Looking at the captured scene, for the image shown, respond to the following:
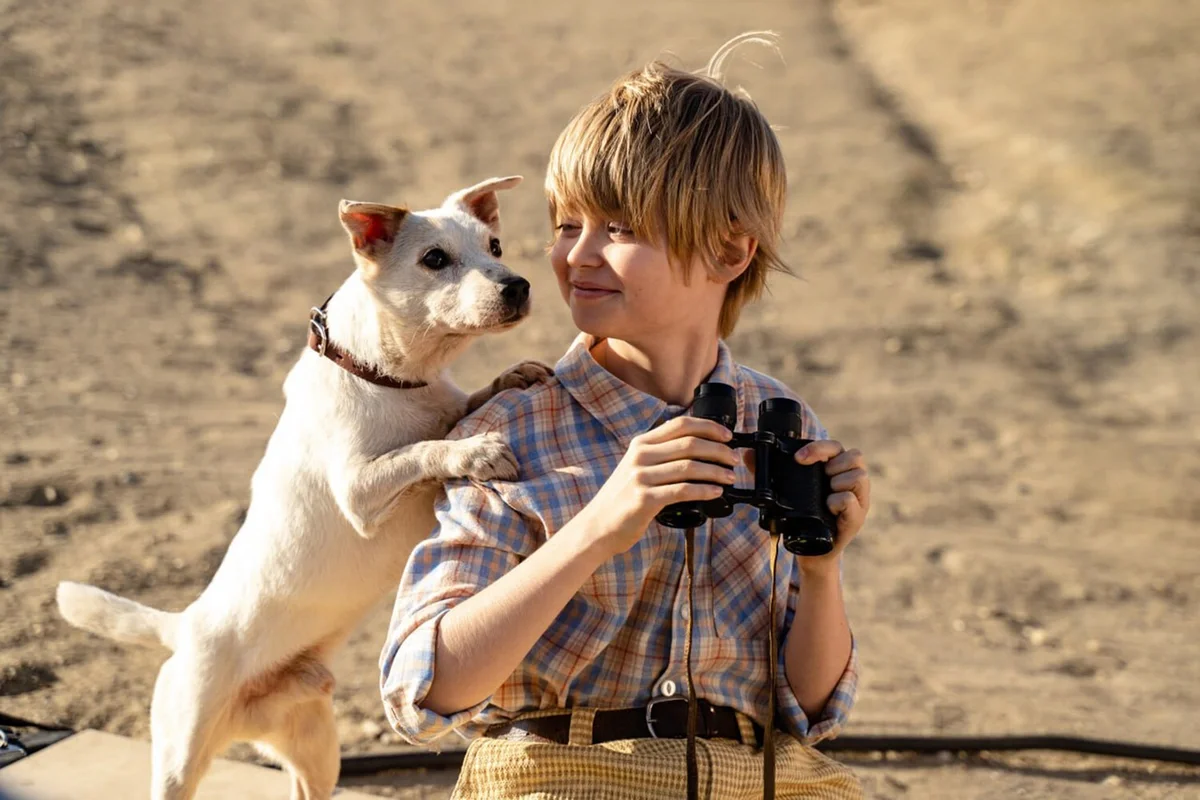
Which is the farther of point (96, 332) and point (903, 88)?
point (903, 88)

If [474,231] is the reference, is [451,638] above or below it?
below

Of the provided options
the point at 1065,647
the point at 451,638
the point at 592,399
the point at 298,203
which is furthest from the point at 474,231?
the point at 298,203

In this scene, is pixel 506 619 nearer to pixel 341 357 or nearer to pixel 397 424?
pixel 397 424

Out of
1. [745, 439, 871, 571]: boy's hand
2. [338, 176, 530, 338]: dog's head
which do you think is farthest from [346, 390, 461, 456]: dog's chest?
[745, 439, 871, 571]: boy's hand

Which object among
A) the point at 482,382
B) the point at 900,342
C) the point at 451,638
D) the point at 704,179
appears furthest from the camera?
the point at 900,342

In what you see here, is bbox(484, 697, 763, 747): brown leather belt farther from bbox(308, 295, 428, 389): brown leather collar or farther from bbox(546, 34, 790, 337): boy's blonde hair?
bbox(308, 295, 428, 389): brown leather collar

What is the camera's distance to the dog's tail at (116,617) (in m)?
2.72

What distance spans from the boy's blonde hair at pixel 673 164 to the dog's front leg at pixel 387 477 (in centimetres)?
45

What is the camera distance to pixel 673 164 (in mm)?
1939

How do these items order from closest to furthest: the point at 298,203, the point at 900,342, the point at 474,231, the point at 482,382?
the point at 474,231 < the point at 482,382 < the point at 900,342 < the point at 298,203

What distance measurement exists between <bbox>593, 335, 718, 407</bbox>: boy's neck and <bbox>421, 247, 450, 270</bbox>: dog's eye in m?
0.60

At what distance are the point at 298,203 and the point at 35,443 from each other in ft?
11.0

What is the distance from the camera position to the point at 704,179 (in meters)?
1.97

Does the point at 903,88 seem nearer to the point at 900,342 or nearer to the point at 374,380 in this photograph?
the point at 900,342
